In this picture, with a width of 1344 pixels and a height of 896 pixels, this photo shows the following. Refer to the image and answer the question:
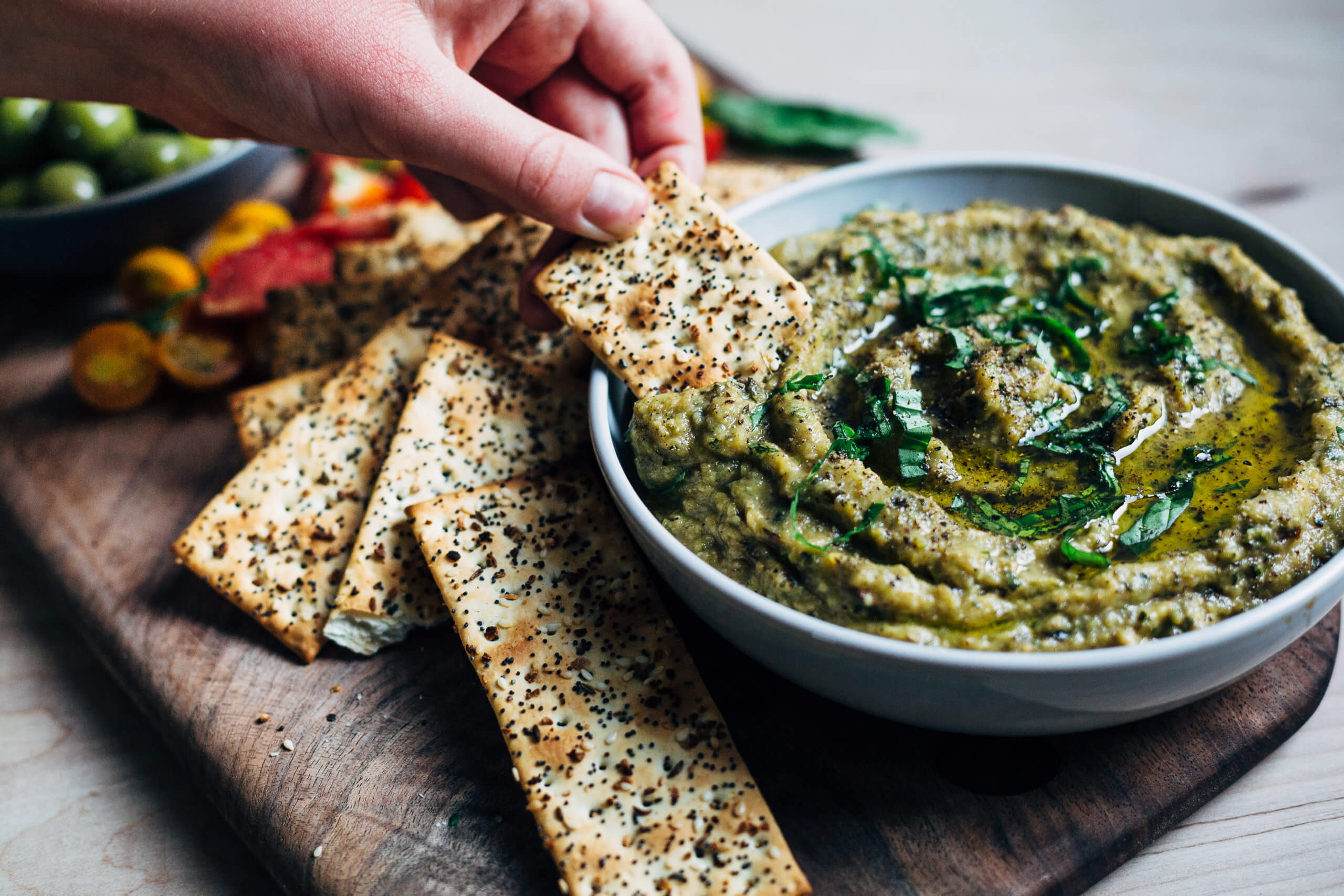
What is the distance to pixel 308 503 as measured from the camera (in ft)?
8.82

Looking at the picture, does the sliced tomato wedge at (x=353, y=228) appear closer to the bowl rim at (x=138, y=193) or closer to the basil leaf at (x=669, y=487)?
the bowl rim at (x=138, y=193)

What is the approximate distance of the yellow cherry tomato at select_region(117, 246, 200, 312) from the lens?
138 inches

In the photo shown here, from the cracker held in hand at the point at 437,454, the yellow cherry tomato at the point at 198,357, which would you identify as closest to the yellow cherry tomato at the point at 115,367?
the yellow cherry tomato at the point at 198,357

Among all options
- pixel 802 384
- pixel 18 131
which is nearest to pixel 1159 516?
pixel 802 384

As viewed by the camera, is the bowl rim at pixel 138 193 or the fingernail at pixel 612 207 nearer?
the fingernail at pixel 612 207

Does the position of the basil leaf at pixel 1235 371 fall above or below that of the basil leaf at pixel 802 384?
above

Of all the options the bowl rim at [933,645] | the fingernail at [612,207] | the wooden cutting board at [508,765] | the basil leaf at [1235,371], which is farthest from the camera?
the fingernail at [612,207]

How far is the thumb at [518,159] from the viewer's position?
227 cm

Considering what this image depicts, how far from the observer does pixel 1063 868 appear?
190 cm

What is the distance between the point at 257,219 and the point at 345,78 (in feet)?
5.82

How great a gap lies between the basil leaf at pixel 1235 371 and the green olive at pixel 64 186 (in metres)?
3.83

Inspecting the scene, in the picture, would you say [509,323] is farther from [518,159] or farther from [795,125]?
[795,125]

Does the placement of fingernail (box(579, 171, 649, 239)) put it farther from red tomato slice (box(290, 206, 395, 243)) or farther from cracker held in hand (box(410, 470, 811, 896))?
red tomato slice (box(290, 206, 395, 243))

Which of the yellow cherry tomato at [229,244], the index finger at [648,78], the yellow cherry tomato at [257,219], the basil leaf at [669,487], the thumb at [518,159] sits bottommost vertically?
the yellow cherry tomato at [229,244]
